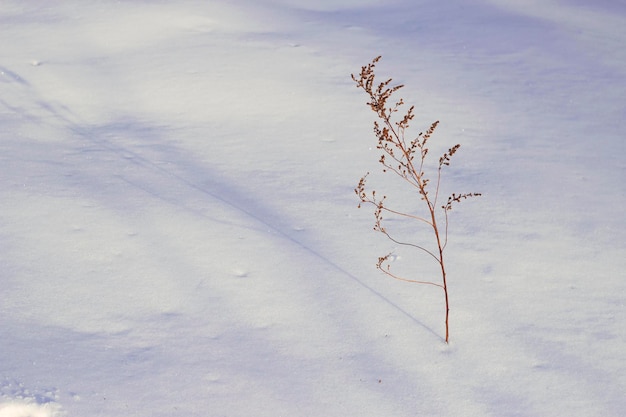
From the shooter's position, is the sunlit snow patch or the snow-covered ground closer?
the sunlit snow patch

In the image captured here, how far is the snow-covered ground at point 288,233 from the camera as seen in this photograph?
2.45 meters

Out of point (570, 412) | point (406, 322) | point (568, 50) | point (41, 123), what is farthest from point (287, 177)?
point (568, 50)

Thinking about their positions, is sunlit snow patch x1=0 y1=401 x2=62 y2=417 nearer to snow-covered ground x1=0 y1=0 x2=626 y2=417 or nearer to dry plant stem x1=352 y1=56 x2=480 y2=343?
snow-covered ground x1=0 y1=0 x2=626 y2=417

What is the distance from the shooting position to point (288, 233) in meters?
3.39

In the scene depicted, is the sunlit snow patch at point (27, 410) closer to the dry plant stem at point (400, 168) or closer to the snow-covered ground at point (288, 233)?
the snow-covered ground at point (288, 233)

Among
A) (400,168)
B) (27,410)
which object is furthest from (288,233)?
(27,410)

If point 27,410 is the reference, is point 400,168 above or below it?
above

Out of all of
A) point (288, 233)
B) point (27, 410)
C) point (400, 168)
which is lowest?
point (27, 410)

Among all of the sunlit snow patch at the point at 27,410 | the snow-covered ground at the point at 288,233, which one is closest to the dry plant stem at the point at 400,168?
the snow-covered ground at the point at 288,233

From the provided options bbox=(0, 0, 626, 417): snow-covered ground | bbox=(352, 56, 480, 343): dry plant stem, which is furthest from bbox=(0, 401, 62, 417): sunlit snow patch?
bbox=(352, 56, 480, 343): dry plant stem

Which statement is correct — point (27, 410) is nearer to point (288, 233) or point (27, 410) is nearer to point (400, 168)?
point (288, 233)

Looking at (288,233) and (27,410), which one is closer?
(27,410)

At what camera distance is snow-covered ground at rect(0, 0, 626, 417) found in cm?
245

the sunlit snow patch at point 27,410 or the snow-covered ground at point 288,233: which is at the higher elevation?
the snow-covered ground at point 288,233
